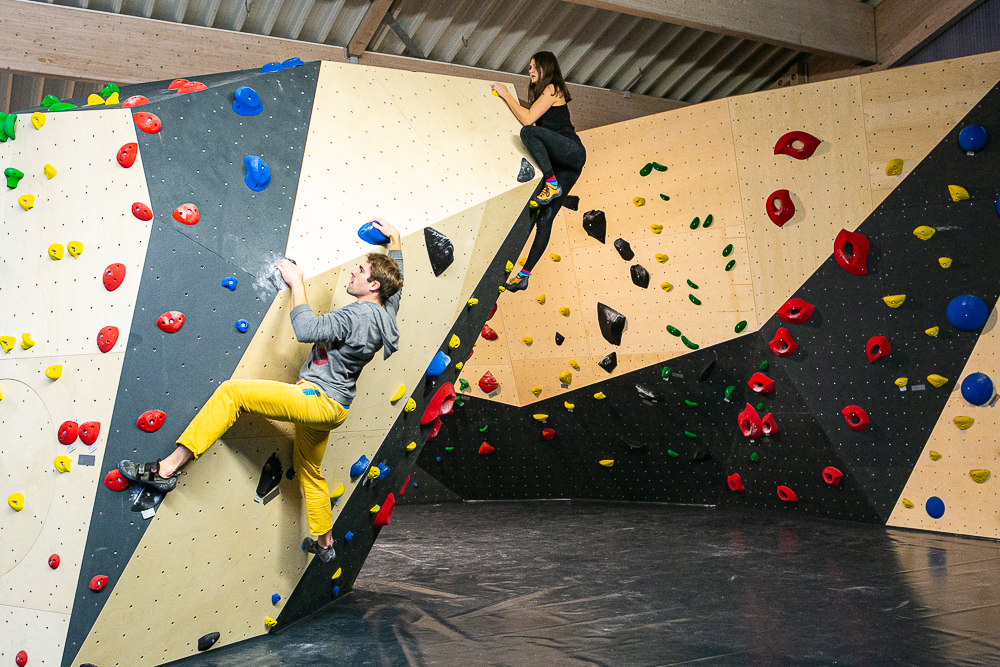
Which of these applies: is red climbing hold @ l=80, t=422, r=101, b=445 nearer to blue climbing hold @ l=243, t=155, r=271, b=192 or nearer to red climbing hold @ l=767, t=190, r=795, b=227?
blue climbing hold @ l=243, t=155, r=271, b=192

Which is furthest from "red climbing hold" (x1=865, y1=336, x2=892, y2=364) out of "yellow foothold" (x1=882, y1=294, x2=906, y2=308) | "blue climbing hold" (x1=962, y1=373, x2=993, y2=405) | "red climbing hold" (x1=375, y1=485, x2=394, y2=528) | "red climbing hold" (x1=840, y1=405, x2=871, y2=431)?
"red climbing hold" (x1=375, y1=485, x2=394, y2=528)

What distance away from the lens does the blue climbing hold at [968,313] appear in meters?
4.61

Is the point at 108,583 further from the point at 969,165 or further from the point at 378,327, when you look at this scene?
the point at 969,165

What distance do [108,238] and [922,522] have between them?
15.8 ft

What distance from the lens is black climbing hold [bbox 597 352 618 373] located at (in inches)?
251

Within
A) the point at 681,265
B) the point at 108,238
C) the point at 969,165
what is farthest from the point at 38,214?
the point at 969,165

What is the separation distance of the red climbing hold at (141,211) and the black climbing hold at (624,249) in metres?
4.09

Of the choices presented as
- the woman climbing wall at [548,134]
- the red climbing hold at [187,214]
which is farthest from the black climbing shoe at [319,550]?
the woman climbing wall at [548,134]

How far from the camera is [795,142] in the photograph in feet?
17.5

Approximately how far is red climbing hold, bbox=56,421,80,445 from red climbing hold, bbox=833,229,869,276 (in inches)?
178

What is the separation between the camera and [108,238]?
8.95 ft

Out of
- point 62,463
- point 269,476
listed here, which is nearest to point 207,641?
point 269,476

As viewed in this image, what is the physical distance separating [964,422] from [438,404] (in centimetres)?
320

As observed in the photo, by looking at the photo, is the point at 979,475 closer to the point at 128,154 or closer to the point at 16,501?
the point at 128,154
